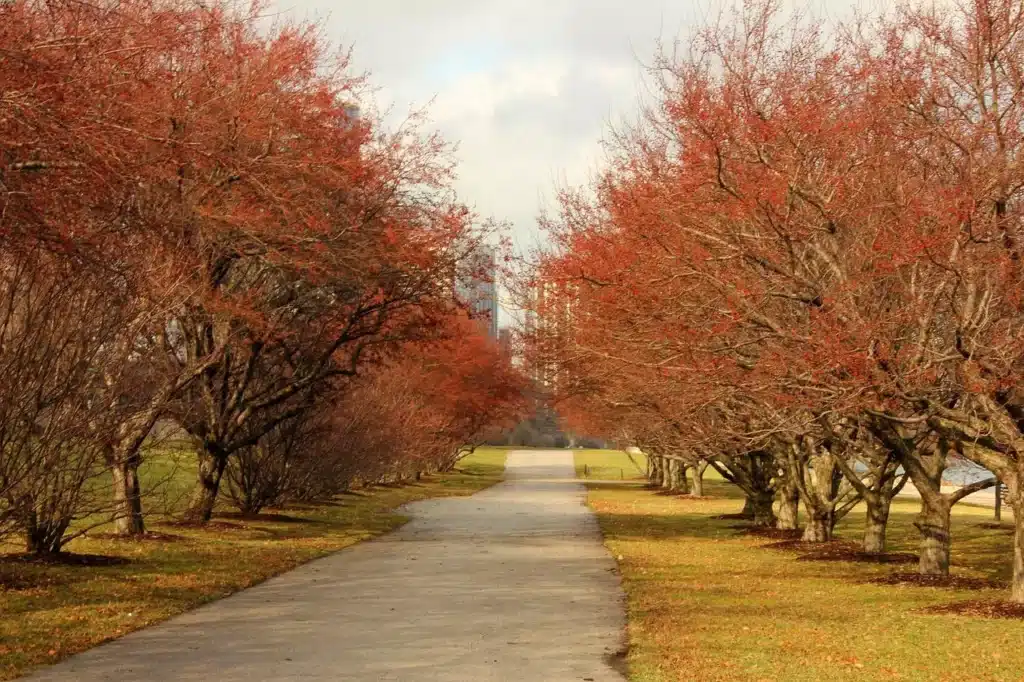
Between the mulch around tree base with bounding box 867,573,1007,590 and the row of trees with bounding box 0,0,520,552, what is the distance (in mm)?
9603

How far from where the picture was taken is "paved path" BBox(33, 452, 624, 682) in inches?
377

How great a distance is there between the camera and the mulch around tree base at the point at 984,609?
1302 centimetres

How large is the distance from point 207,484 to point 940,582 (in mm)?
15557

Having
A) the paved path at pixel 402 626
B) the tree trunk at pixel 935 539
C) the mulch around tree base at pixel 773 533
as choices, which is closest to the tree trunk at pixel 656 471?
the mulch around tree base at pixel 773 533

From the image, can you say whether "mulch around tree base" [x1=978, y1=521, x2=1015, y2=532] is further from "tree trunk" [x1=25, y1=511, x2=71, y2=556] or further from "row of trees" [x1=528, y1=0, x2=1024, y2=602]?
"tree trunk" [x1=25, y1=511, x2=71, y2=556]

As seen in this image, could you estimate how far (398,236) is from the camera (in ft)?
79.8

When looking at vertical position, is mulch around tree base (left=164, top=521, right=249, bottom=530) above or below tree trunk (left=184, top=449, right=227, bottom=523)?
below

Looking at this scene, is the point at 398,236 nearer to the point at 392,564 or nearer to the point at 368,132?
the point at 368,132

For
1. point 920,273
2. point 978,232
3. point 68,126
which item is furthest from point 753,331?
point 68,126

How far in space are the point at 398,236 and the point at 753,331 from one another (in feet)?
31.5

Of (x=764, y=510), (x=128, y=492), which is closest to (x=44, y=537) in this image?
(x=128, y=492)

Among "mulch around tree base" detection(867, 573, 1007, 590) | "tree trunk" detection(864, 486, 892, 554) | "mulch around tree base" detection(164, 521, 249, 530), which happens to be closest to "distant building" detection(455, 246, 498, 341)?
"mulch around tree base" detection(164, 521, 249, 530)

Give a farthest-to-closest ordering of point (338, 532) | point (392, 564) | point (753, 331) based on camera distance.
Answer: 1. point (338, 532)
2. point (392, 564)
3. point (753, 331)

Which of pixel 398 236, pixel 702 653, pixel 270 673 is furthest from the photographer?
pixel 398 236
